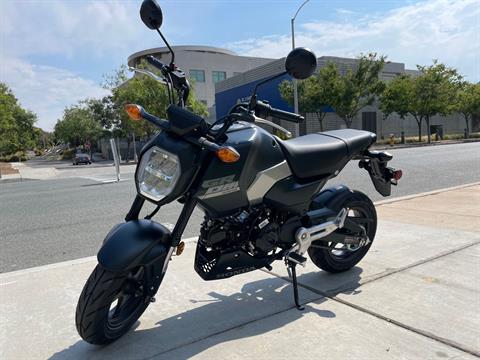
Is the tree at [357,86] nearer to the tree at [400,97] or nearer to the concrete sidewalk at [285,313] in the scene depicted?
the tree at [400,97]

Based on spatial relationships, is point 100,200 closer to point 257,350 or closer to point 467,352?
point 257,350

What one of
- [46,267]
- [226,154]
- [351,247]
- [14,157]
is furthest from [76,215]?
[14,157]

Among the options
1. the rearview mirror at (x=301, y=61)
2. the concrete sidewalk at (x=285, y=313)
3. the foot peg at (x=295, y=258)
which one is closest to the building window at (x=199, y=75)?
the concrete sidewalk at (x=285, y=313)

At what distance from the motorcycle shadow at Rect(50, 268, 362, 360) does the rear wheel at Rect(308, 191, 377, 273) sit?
187 mm

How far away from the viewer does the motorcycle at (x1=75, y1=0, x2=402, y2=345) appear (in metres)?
2.57

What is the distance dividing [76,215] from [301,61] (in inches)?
249

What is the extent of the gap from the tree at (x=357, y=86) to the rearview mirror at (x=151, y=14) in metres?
33.3

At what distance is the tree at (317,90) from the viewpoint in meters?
34.7

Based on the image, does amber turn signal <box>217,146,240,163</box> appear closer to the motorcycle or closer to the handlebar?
the motorcycle

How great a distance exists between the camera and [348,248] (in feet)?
12.4

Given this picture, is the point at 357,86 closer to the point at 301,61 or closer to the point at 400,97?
the point at 400,97

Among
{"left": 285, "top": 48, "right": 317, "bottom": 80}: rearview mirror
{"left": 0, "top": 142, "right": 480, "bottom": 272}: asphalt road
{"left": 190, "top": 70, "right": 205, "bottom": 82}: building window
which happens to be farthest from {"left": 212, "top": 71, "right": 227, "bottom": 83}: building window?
{"left": 285, "top": 48, "right": 317, "bottom": 80}: rearview mirror

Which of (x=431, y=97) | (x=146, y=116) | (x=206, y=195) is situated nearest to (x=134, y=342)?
(x=206, y=195)

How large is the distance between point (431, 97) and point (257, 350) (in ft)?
130
